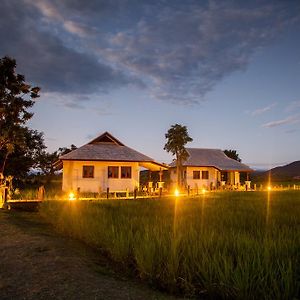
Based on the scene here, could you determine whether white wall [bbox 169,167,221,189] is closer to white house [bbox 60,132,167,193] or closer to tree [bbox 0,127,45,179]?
white house [bbox 60,132,167,193]

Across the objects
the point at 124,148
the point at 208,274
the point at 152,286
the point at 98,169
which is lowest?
the point at 152,286

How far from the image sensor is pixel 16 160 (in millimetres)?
28359

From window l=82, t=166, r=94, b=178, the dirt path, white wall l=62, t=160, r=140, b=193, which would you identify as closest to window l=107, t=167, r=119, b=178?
white wall l=62, t=160, r=140, b=193

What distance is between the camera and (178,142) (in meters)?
37.9

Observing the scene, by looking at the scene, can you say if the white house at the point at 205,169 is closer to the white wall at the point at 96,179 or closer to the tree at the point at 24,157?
the white wall at the point at 96,179

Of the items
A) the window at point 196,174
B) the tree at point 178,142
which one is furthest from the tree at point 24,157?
the window at point 196,174

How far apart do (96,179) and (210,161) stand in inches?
673

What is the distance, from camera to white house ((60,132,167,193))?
94.0 feet

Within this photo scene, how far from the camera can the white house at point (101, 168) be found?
28.6 m

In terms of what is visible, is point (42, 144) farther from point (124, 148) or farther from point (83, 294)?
point (83, 294)

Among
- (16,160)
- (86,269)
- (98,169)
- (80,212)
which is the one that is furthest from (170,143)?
(86,269)

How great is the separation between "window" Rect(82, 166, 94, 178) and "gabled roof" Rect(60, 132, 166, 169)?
4.04 ft

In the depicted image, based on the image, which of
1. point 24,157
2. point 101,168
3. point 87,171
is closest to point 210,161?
point 101,168

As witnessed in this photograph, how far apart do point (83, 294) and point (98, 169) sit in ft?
80.2
